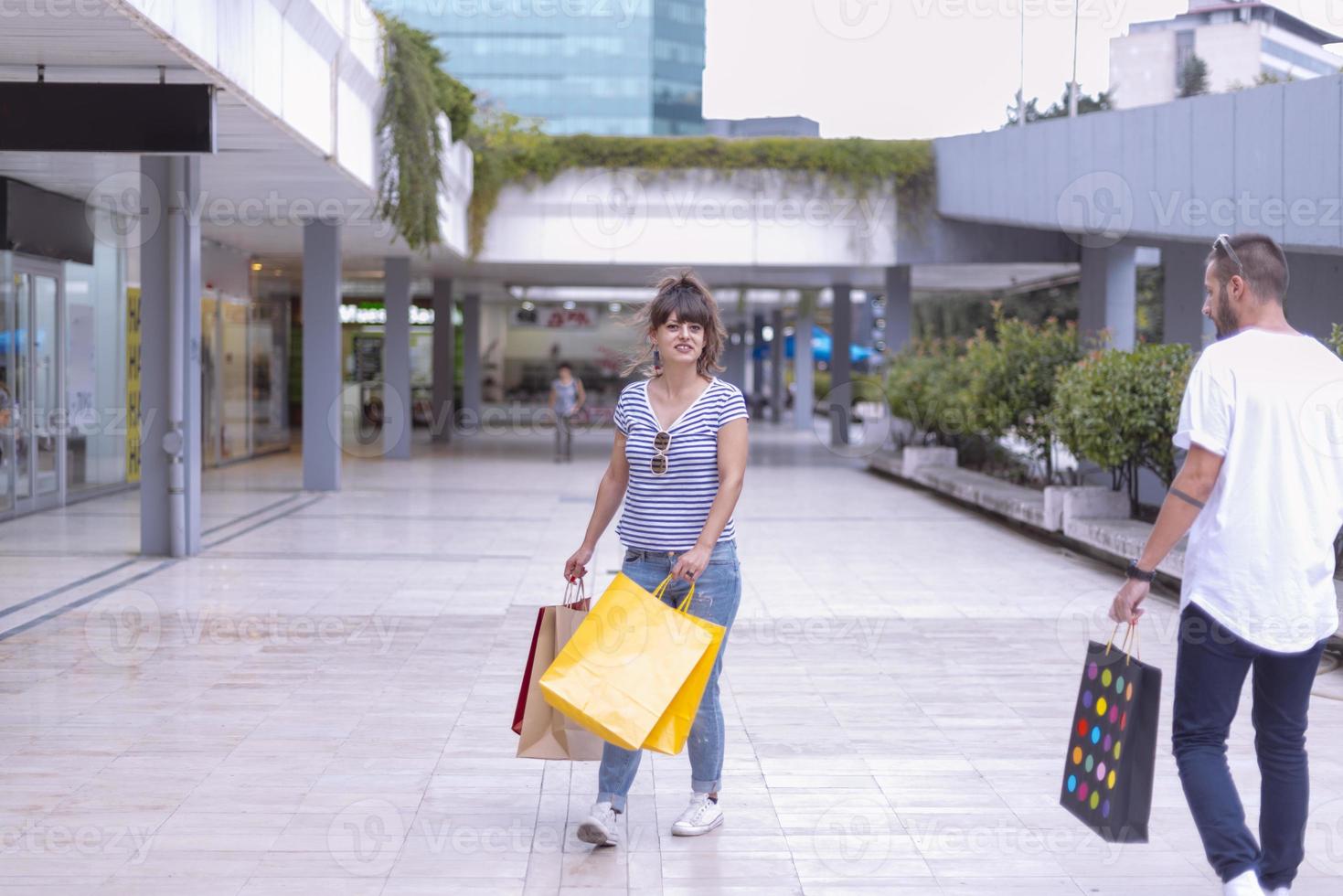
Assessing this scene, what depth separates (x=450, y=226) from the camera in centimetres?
1839

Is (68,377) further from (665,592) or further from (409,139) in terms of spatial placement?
(665,592)

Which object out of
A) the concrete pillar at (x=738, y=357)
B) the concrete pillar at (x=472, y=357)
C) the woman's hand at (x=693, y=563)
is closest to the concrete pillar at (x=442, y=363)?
the concrete pillar at (x=472, y=357)

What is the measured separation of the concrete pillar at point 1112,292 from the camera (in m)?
17.0

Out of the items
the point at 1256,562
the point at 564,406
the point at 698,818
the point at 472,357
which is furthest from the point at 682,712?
the point at 472,357

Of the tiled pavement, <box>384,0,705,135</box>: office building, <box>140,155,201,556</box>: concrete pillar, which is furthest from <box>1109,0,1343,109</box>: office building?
<box>384,0,705,135</box>: office building

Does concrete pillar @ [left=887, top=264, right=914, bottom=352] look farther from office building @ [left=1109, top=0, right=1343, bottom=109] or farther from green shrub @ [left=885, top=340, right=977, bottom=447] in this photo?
office building @ [left=1109, top=0, right=1343, bottom=109]

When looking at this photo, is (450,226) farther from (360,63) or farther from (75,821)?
(75,821)

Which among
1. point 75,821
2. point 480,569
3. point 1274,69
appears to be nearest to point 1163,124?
point 1274,69

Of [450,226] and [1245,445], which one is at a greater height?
[450,226]

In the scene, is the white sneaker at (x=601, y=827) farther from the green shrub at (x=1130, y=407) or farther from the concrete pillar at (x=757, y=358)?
the concrete pillar at (x=757, y=358)

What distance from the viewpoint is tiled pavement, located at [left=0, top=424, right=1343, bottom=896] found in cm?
405

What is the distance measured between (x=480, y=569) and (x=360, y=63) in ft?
16.4

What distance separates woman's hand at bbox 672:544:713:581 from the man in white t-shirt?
108 centimetres

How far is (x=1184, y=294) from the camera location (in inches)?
566
